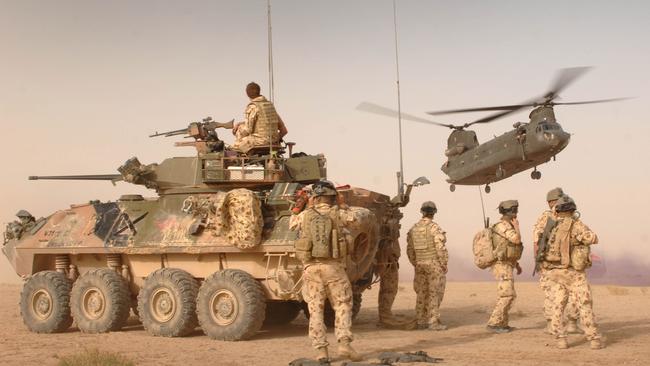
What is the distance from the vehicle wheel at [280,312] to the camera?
15.6 metres

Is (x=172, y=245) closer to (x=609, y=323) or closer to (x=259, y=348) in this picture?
(x=259, y=348)

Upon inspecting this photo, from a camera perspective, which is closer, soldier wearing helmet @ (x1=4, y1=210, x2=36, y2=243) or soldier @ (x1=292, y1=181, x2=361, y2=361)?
soldier @ (x1=292, y1=181, x2=361, y2=361)

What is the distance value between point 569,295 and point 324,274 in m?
3.68

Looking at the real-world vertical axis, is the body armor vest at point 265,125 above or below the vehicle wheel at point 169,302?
above

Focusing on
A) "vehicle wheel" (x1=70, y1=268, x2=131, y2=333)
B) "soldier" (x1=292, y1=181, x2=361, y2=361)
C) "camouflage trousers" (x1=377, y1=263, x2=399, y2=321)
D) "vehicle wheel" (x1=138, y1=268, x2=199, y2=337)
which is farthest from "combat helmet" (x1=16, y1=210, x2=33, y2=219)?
"soldier" (x1=292, y1=181, x2=361, y2=361)

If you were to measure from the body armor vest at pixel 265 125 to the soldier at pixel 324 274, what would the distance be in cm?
412

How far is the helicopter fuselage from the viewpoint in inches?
923

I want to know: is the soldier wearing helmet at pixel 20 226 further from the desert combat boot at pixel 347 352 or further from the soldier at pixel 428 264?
the desert combat boot at pixel 347 352

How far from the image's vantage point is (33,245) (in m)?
15.9

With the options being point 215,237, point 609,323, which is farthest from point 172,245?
point 609,323

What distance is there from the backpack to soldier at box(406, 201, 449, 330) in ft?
2.60

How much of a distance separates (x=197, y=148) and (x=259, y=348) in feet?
14.9

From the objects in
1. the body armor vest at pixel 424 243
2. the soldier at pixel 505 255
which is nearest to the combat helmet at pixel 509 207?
the soldier at pixel 505 255

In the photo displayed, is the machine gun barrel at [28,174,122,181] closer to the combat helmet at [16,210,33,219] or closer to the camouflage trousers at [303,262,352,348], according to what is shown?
the combat helmet at [16,210,33,219]
